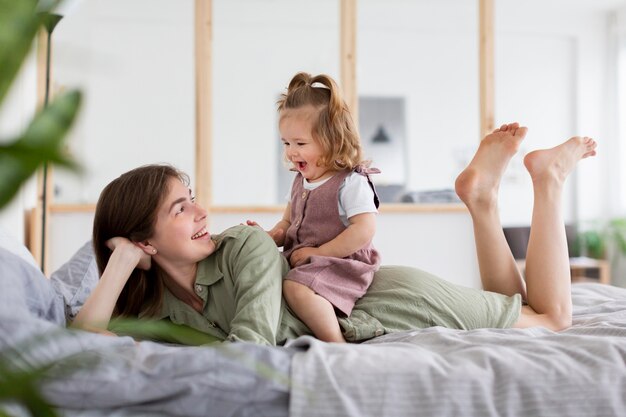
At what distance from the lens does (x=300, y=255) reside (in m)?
1.88

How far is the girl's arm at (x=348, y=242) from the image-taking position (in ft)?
6.06

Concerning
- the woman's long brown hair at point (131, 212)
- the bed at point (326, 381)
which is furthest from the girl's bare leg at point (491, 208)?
the woman's long brown hair at point (131, 212)

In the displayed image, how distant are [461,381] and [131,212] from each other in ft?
2.86

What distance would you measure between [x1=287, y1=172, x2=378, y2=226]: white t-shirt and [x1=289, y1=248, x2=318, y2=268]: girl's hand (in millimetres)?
142

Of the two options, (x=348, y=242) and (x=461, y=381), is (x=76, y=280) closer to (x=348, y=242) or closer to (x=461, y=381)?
(x=348, y=242)

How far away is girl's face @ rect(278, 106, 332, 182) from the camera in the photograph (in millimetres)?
2018

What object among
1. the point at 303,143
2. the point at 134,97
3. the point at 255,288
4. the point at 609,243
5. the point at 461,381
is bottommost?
the point at 609,243

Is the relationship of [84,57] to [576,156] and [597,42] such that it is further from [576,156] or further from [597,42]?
[597,42]

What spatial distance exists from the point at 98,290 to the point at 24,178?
4.17 ft

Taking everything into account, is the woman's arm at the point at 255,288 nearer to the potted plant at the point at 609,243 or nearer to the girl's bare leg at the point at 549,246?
the girl's bare leg at the point at 549,246

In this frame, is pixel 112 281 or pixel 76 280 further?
→ pixel 76 280

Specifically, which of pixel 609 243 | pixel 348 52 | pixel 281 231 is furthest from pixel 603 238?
pixel 281 231

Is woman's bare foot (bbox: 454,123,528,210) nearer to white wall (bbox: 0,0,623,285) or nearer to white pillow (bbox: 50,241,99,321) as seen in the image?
white pillow (bbox: 50,241,99,321)

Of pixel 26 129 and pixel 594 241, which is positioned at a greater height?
pixel 26 129
